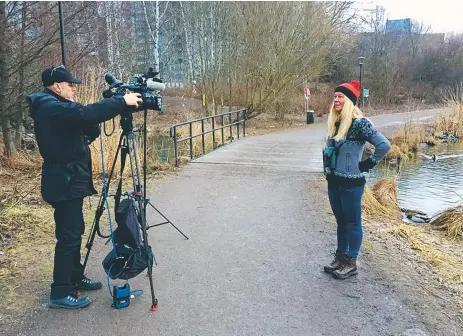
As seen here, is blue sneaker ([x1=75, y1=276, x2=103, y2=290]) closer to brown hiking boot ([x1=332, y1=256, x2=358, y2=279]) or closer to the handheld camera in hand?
the handheld camera in hand

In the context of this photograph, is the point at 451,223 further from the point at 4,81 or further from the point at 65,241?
the point at 4,81

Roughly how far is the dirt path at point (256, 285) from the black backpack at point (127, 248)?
34cm

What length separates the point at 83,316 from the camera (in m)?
3.22

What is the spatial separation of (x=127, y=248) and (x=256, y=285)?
47.2 inches

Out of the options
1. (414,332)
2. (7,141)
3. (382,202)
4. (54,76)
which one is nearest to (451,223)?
(382,202)

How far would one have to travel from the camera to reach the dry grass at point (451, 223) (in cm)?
643

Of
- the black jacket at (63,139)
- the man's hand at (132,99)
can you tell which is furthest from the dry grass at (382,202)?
the black jacket at (63,139)

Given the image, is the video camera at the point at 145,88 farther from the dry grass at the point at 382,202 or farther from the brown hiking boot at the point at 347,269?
the dry grass at the point at 382,202

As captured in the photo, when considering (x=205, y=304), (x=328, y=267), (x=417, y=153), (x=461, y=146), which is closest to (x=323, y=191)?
(x=328, y=267)

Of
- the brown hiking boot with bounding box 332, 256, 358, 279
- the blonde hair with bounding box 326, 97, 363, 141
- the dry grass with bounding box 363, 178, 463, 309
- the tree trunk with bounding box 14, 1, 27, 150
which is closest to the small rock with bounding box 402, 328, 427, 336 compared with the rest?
the dry grass with bounding box 363, 178, 463, 309

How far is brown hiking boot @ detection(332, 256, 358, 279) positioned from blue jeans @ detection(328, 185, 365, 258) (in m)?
0.05

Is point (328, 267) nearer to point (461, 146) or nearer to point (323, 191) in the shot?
point (323, 191)

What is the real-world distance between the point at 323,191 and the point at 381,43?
105 ft

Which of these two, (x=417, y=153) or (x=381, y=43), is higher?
(x=381, y=43)
